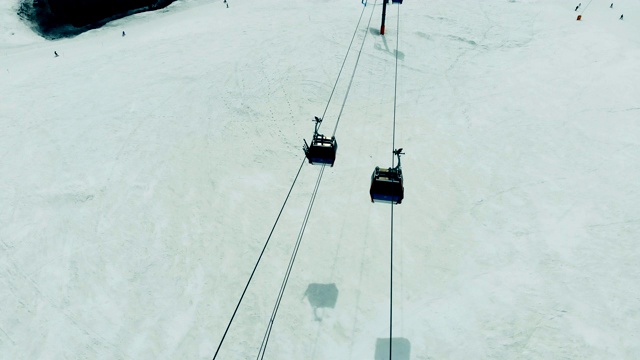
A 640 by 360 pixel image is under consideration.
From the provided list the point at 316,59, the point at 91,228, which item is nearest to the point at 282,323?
the point at 91,228

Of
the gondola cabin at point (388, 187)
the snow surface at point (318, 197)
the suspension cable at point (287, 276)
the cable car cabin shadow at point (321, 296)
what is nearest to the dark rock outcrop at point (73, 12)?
the snow surface at point (318, 197)

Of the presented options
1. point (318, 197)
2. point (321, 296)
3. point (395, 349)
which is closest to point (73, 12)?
point (318, 197)

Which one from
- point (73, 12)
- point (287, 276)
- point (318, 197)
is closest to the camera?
point (287, 276)

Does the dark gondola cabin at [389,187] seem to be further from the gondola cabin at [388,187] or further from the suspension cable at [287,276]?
the suspension cable at [287,276]

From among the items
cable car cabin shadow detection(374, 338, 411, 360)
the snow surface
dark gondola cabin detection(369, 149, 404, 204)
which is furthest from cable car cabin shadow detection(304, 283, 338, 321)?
dark gondola cabin detection(369, 149, 404, 204)

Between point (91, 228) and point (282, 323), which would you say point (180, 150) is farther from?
point (282, 323)

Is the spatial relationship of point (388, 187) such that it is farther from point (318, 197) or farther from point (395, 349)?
point (318, 197)
